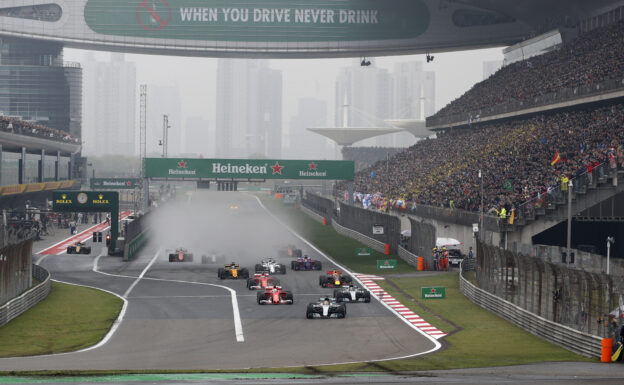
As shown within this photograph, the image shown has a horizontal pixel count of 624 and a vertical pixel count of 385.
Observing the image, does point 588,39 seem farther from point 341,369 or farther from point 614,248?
point 341,369

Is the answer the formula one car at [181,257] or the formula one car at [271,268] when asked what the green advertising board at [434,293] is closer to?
the formula one car at [271,268]

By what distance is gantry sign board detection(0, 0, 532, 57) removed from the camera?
3735 inches

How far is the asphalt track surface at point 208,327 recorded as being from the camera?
73.3ft

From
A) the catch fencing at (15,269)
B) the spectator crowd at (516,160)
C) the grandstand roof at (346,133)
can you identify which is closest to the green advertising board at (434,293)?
the spectator crowd at (516,160)

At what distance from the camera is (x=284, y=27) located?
318 feet

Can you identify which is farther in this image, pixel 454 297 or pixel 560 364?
pixel 454 297

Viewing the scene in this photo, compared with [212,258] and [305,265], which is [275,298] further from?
[212,258]

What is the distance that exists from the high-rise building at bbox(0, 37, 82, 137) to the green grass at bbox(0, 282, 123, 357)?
9378 cm

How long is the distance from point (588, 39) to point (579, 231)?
25.3 meters

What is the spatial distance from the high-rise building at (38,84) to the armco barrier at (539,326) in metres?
103

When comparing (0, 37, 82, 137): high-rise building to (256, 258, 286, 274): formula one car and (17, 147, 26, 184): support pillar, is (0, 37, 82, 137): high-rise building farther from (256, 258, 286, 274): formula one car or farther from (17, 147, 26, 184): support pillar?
(256, 258, 286, 274): formula one car

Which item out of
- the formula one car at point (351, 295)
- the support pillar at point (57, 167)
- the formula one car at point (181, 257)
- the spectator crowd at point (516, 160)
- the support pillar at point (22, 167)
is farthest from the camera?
the support pillar at point (57, 167)

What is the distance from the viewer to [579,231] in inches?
2014

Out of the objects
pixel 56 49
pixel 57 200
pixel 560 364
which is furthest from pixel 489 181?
pixel 56 49
